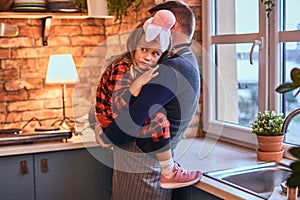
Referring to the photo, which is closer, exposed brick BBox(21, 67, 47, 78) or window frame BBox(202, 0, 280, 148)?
window frame BBox(202, 0, 280, 148)

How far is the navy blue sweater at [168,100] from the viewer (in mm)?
1853

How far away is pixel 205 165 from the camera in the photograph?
2.20 metres

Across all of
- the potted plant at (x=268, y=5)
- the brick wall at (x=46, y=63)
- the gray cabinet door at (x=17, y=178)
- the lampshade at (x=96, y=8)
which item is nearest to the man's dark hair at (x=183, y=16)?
the potted plant at (x=268, y=5)

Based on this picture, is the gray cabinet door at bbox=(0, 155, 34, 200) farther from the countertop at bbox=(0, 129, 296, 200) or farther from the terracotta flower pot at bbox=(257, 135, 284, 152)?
the terracotta flower pot at bbox=(257, 135, 284, 152)

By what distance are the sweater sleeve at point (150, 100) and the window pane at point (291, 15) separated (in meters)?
0.69

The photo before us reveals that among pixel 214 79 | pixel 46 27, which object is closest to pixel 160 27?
pixel 214 79

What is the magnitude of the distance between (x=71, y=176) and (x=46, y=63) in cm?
91

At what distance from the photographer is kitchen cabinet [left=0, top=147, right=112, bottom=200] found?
102 inches

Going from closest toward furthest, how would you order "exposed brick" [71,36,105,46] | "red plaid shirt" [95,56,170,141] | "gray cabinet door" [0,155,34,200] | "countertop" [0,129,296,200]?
"countertop" [0,129,296,200]
"red plaid shirt" [95,56,170,141]
"gray cabinet door" [0,155,34,200]
"exposed brick" [71,36,105,46]

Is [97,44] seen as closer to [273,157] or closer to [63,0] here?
[63,0]

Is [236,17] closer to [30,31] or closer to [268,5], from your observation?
[268,5]

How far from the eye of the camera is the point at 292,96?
7.38ft

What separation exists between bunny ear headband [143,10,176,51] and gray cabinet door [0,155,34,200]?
1157 millimetres

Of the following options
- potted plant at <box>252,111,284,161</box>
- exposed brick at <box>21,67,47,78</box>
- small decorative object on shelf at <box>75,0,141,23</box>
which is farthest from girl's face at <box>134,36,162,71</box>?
exposed brick at <box>21,67,47,78</box>
